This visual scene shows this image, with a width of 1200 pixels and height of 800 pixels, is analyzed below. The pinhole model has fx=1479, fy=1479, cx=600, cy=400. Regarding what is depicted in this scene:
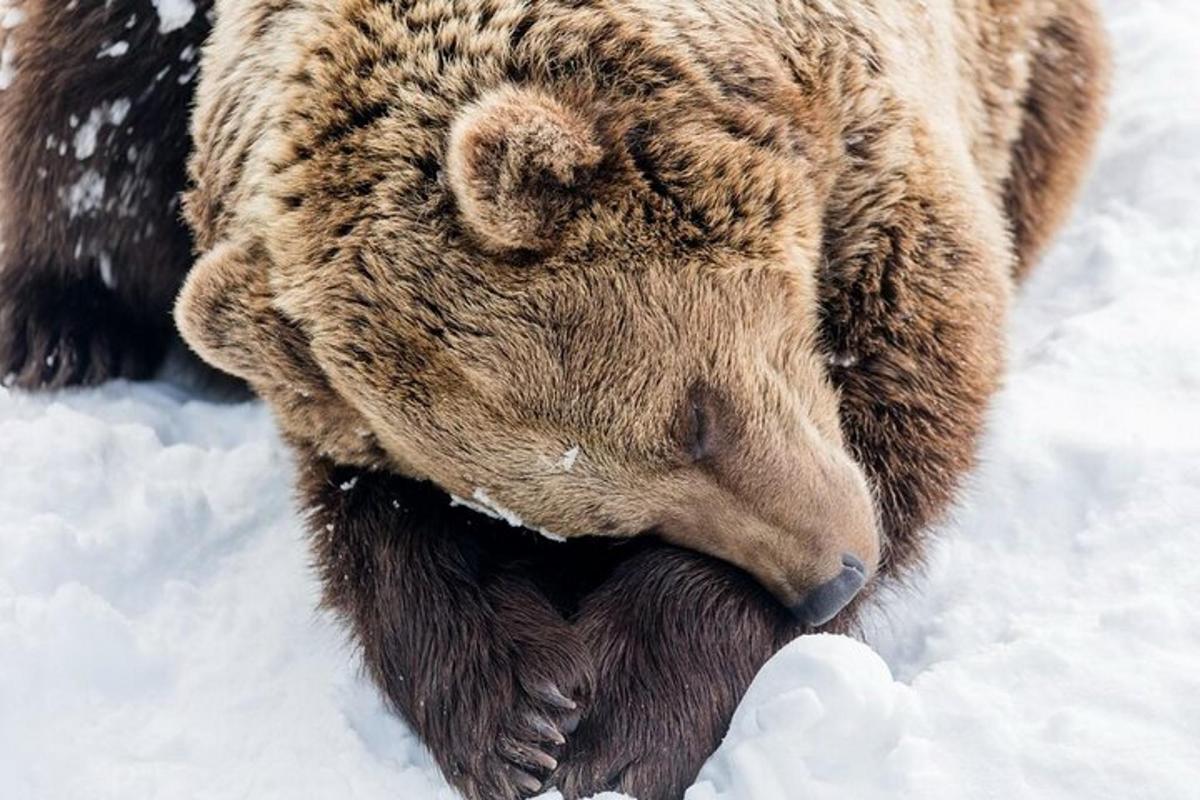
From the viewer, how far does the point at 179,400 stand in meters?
4.89

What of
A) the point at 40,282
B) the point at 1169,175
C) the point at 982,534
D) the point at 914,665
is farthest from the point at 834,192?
the point at 40,282

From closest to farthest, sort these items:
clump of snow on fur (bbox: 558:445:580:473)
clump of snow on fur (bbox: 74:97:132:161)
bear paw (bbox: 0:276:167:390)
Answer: clump of snow on fur (bbox: 558:445:580:473) < clump of snow on fur (bbox: 74:97:132:161) < bear paw (bbox: 0:276:167:390)

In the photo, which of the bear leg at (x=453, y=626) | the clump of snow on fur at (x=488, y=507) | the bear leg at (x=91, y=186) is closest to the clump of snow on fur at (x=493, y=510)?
the clump of snow on fur at (x=488, y=507)

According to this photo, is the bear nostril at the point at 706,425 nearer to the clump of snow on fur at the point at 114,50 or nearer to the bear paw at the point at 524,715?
the bear paw at the point at 524,715

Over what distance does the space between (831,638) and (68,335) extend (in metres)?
2.97

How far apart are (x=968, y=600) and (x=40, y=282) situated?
10.5 feet

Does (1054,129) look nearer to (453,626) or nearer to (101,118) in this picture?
(453,626)

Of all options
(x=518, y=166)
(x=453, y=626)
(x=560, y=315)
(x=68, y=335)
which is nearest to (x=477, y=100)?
(x=518, y=166)

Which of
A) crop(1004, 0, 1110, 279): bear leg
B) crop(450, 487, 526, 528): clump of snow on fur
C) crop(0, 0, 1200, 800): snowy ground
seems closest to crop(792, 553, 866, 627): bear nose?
crop(0, 0, 1200, 800): snowy ground

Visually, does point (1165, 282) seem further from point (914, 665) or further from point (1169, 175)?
point (914, 665)

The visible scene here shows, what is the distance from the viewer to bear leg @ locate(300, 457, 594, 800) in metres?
3.22

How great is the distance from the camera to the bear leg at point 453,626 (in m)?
3.22

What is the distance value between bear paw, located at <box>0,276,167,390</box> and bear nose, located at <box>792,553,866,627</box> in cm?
268

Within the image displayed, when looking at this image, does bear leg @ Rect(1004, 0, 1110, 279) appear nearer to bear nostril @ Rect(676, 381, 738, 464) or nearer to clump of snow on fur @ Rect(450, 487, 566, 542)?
bear nostril @ Rect(676, 381, 738, 464)
